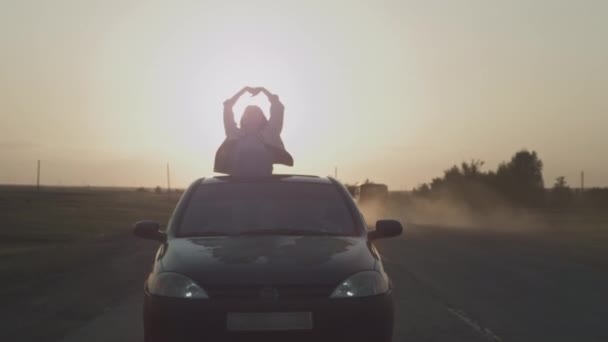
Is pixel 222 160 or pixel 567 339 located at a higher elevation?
pixel 222 160

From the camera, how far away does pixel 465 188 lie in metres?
79.9

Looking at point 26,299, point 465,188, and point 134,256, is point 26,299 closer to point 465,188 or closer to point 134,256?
point 134,256

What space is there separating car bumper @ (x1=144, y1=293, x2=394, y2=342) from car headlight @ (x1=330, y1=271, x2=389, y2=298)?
0.05 metres

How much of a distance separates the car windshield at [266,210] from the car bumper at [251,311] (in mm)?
1182

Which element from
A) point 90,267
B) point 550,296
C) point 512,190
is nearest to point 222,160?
point 550,296

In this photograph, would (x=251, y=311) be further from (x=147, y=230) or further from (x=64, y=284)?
(x=64, y=284)

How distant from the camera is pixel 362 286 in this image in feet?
18.6

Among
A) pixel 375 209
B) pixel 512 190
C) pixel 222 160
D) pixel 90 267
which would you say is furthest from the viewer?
pixel 512 190

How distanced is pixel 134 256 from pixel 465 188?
6456 centimetres

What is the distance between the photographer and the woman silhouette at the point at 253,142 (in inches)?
352

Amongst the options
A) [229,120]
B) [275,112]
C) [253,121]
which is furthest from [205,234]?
[275,112]

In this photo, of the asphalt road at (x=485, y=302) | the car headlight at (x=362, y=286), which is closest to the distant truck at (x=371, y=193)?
the asphalt road at (x=485, y=302)

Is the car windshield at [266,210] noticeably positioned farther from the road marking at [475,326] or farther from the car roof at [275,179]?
the road marking at [475,326]

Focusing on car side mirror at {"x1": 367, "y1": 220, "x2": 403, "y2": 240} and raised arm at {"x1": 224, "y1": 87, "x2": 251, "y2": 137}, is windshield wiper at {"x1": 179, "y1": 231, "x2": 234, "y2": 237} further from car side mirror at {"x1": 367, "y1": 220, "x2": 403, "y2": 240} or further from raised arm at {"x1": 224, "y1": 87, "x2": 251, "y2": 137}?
raised arm at {"x1": 224, "y1": 87, "x2": 251, "y2": 137}
